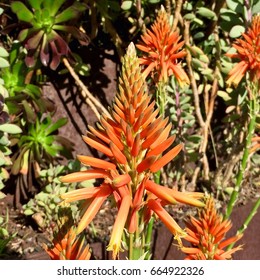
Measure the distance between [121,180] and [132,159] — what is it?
3.3 inches

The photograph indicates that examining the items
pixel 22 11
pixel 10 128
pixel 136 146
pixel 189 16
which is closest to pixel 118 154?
pixel 136 146

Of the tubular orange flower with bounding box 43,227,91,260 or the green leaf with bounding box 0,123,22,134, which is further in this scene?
the green leaf with bounding box 0,123,22,134

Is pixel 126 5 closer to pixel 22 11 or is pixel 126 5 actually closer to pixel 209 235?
pixel 22 11

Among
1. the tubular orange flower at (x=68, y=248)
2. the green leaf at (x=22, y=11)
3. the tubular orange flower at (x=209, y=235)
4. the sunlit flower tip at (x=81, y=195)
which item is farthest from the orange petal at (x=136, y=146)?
the green leaf at (x=22, y=11)

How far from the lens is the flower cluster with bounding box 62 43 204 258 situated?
3.80 ft

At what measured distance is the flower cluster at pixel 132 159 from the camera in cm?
116

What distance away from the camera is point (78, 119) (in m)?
3.43

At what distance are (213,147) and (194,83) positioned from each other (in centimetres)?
50

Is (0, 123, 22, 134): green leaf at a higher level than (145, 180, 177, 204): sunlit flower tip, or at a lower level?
lower

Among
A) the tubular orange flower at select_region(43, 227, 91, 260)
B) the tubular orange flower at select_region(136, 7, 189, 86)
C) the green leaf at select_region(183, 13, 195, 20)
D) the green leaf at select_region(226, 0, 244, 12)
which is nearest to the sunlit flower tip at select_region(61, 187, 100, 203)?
the tubular orange flower at select_region(43, 227, 91, 260)

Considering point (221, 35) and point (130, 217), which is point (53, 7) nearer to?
point (221, 35)

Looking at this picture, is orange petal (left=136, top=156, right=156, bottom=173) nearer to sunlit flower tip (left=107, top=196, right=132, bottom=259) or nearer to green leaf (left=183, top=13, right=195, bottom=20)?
sunlit flower tip (left=107, top=196, right=132, bottom=259)

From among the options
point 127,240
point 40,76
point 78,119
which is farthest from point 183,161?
point 127,240

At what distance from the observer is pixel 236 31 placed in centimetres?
284
